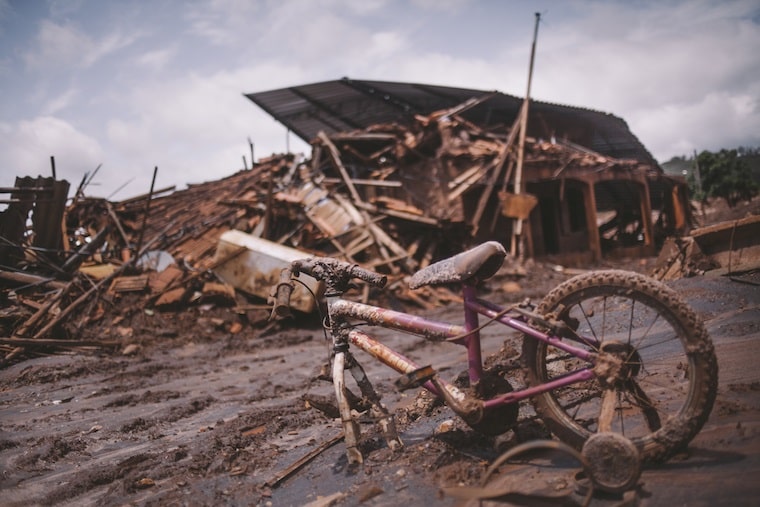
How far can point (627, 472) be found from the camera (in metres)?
1.71

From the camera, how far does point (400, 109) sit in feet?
58.0

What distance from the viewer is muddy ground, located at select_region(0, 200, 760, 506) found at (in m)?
2.00

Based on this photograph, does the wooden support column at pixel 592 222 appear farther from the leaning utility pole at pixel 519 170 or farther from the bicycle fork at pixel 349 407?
the bicycle fork at pixel 349 407

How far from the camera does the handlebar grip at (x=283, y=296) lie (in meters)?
2.89

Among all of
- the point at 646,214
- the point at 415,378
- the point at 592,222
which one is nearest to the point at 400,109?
the point at 592,222

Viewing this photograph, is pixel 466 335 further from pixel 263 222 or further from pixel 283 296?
pixel 263 222

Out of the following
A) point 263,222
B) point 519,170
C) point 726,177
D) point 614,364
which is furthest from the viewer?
point 726,177

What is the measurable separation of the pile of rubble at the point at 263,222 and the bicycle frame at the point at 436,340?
596cm

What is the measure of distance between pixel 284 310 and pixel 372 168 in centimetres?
1256

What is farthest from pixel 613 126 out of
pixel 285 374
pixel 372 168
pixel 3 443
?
pixel 3 443

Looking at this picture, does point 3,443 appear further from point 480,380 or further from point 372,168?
point 372,168

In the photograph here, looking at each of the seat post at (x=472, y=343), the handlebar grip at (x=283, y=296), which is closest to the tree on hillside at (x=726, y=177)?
the seat post at (x=472, y=343)

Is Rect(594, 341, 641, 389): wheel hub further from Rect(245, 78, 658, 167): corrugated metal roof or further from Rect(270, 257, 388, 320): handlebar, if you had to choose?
Rect(245, 78, 658, 167): corrugated metal roof

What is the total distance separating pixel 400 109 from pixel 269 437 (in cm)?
1619
